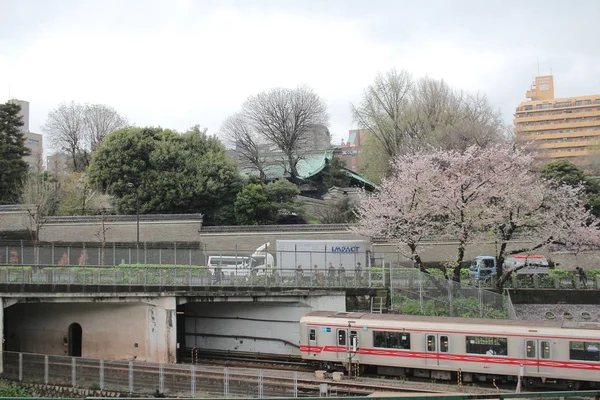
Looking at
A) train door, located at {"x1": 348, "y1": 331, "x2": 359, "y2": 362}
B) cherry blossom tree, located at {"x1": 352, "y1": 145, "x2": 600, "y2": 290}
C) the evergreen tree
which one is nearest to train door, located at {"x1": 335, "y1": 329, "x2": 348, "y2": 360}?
train door, located at {"x1": 348, "y1": 331, "x2": 359, "y2": 362}

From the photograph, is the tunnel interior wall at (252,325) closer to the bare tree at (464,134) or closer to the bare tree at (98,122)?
the bare tree at (464,134)

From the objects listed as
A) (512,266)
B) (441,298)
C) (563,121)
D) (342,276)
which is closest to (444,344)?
(441,298)

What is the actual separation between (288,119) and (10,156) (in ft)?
89.9

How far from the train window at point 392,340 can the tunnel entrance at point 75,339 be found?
15.6 m

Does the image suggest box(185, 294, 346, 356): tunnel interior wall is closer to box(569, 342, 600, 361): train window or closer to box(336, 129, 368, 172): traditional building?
box(569, 342, 600, 361): train window

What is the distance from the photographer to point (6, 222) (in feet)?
156

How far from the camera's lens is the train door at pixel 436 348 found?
959 inches

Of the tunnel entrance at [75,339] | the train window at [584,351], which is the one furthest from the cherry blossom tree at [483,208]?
the tunnel entrance at [75,339]

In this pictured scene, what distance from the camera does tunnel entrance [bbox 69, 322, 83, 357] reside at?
3120cm

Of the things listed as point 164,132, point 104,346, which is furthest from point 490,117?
point 104,346

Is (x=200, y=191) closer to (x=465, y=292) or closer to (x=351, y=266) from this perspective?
(x=351, y=266)

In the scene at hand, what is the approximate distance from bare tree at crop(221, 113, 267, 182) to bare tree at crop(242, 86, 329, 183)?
3.26 feet

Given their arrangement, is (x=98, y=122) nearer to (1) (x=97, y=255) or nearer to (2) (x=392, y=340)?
(1) (x=97, y=255)

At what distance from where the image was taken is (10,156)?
50125mm
